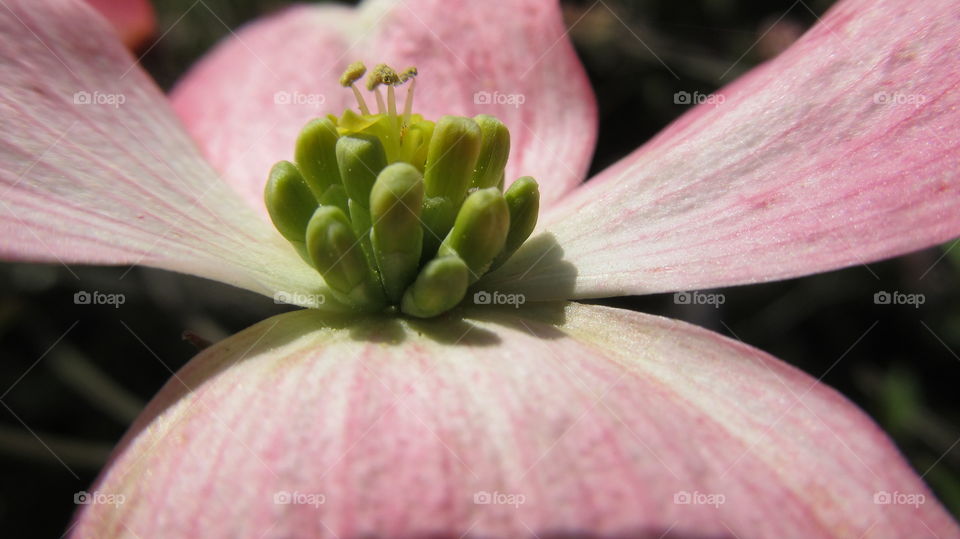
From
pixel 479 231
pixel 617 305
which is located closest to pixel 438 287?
pixel 479 231

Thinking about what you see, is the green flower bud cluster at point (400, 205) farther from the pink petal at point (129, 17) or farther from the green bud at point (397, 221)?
the pink petal at point (129, 17)

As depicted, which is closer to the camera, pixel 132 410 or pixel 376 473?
pixel 376 473

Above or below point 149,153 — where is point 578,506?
below

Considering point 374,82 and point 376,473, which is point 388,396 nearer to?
point 376,473

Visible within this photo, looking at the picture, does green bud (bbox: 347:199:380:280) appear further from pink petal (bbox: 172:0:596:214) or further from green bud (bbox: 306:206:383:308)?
pink petal (bbox: 172:0:596:214)

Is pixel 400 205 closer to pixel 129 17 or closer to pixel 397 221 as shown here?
pixel 397 221

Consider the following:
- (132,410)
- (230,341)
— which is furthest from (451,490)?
(132,410)

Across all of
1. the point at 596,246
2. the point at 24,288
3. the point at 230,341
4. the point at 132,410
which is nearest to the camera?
the point at 230,341
